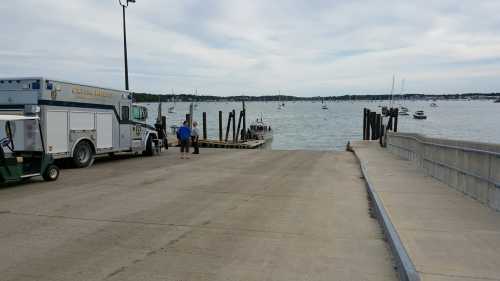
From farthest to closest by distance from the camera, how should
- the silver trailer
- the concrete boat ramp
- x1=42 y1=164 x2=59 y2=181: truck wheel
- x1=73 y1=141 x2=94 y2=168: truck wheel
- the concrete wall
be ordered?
x1=73 y1=141 x2=94 y2=168: truck wheel → the silver trailer → x1=42 y1=164 x2=59 y2=181: truck wheel → the concrete wall → the concrete boat ramp

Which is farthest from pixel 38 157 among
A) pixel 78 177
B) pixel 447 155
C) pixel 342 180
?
pixel 447 155

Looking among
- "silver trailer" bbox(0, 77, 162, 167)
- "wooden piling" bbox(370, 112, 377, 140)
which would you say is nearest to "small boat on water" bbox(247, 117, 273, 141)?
"wooden piling" bbox(370, 112, 377, 140)

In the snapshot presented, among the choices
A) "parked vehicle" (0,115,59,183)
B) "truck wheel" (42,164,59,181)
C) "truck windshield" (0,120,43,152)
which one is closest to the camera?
"parked vehicle" (0,115,59,183)

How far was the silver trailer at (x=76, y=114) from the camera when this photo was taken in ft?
52.4

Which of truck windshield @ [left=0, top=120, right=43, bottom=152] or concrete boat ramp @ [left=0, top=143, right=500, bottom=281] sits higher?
truck windshield @ [left=0, top=120, right=43, bottom=152]

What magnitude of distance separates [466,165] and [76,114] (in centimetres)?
1325

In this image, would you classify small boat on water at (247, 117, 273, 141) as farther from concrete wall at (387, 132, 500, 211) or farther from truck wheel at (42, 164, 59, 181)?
truck wheel at (42, 164, 59, 181)

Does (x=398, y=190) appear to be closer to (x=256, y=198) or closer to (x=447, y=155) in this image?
(x=447, y=155)

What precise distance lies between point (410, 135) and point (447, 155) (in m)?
7.39

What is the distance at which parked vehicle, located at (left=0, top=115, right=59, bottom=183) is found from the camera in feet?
41.7

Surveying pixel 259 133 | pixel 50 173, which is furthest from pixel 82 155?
pixel 259 133

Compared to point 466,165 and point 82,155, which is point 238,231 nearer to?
point 466,165

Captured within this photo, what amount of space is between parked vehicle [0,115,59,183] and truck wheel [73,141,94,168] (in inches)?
81.6

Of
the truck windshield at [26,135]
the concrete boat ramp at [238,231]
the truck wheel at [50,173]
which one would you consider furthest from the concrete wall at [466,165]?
the truck windshield at [26,135]
